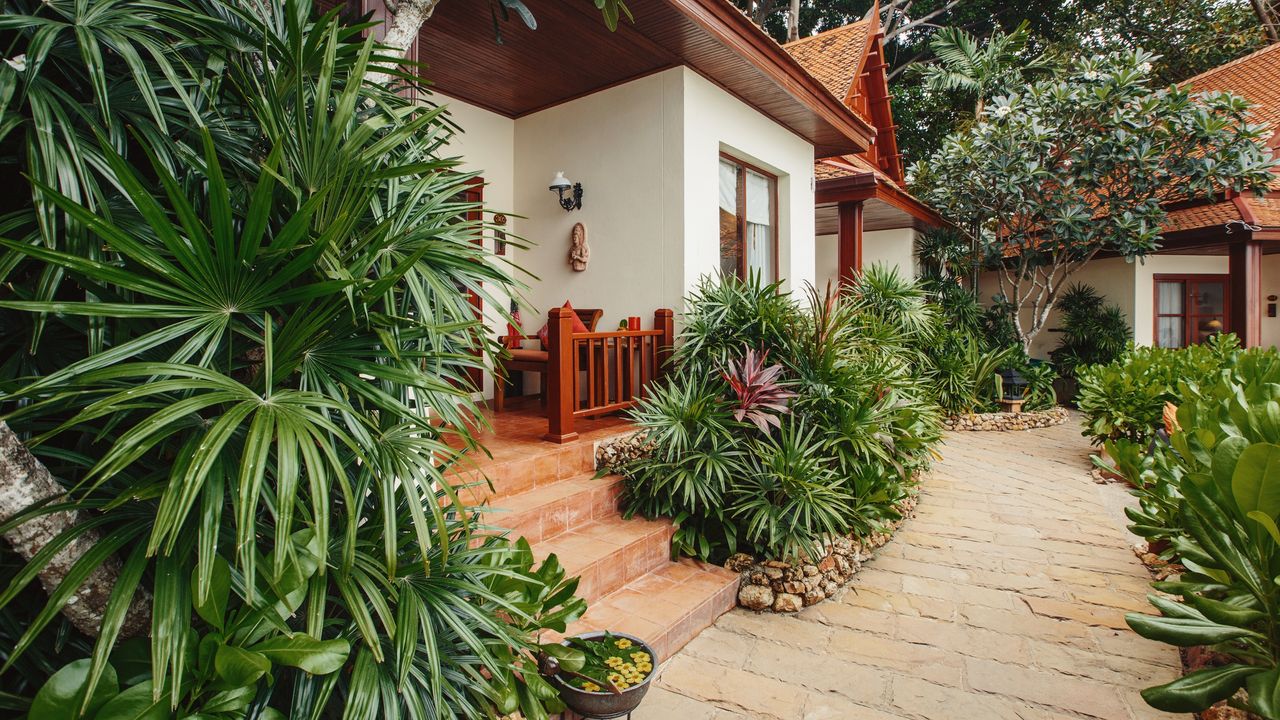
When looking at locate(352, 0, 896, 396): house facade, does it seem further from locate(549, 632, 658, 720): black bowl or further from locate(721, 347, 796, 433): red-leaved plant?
locate(549, 632, 658, 720): black bowl

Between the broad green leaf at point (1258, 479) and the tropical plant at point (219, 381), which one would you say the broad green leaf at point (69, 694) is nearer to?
the tropical plant at point (219, 381)

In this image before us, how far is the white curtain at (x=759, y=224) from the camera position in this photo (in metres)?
6.34

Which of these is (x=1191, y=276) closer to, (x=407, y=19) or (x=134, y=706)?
(x=407, y=19)

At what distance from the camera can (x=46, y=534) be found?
4.24ft

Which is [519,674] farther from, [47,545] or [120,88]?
[120,88]

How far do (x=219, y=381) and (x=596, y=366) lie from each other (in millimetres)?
3455

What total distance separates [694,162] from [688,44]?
2.94ft

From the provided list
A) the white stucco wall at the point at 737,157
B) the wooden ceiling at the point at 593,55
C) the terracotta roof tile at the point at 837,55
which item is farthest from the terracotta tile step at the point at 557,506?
the terracotta roof tile at the point at 837,55

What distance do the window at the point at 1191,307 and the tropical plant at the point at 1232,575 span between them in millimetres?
11737

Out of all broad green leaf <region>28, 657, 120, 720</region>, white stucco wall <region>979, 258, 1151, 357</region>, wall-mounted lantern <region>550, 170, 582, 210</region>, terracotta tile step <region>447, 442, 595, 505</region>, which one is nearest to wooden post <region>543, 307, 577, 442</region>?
terracotta tile step <region>447, 442, 595, 505</region>

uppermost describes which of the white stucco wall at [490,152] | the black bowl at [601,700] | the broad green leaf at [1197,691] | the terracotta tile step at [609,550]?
the white stucco wall at [490,152]

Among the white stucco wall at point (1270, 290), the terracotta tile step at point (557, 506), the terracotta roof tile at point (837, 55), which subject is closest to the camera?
the terracotta tile step at point (557, 506)

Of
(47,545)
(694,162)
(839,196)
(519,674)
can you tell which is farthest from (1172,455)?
(839,196)

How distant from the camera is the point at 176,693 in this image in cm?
118
